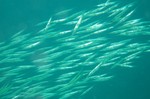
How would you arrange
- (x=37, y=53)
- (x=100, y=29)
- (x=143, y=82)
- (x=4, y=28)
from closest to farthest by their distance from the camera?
(x=100, y=29) < (x=37, y=53) < (x=4, y=28) < (x=143, y=82)

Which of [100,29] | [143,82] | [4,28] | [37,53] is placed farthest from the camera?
[143,82]

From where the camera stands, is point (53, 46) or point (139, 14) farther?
point (139, 14)

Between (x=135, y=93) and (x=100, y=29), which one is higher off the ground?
(x=100, y=29)

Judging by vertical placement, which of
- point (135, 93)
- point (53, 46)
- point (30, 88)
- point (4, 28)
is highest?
point (4, 28)

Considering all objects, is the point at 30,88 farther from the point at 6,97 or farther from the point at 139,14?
the point at 139,14

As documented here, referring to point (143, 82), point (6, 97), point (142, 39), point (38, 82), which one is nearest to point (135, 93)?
point (143, 82)

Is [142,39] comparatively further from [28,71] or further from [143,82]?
[28,71]
